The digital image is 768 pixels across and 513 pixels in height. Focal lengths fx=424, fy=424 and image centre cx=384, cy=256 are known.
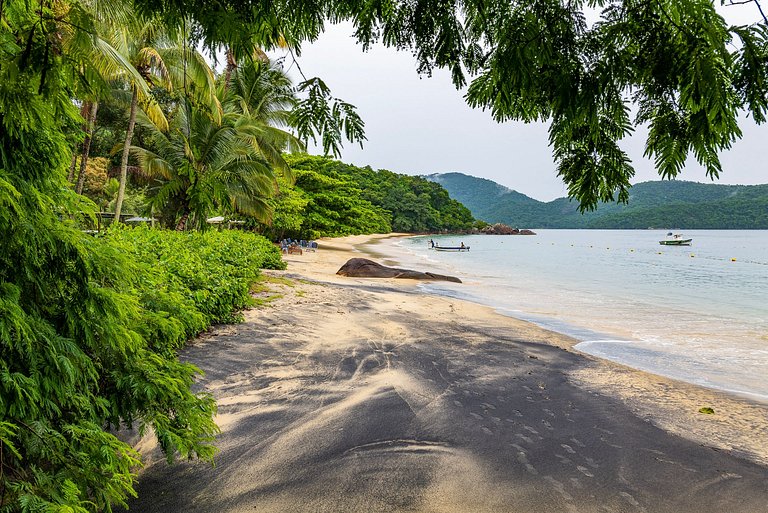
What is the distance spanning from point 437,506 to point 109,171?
31.1 metres

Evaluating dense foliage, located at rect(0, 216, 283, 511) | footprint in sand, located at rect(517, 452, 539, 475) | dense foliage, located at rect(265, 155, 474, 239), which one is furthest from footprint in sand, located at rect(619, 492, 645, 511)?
dense foliage, located at rect(265, 155, 474, 239)

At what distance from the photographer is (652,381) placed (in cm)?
633

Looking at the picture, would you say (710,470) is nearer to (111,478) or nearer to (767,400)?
(767,400)

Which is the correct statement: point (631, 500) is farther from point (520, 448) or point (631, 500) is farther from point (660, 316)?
point (660, 316)

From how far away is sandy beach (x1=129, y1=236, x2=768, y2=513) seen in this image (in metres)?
3.02

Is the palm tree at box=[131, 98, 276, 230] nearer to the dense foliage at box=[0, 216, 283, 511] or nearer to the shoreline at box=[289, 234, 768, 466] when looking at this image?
the shoreline at box=[289, 234, 768, 466]

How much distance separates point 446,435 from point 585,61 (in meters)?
3.28

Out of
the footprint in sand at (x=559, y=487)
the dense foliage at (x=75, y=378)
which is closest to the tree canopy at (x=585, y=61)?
the dense foliage at (x=75, y=378)

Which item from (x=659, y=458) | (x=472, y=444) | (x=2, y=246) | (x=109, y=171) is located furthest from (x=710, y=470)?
(x=109, y=171)

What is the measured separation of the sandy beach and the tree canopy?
7.76 feet

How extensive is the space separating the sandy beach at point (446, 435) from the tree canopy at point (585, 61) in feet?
7.76

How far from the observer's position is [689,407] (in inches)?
209

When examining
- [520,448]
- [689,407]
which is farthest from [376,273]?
[520,448]

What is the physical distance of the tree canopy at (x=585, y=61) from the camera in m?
1.59
